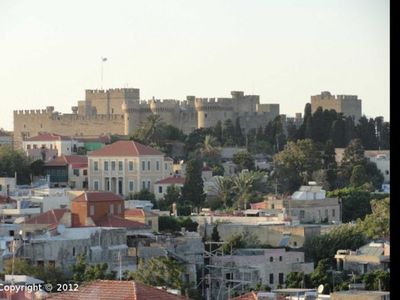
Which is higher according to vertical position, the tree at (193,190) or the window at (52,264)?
the tree at (193,190)

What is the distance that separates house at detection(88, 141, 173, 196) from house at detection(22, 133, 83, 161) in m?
2.47

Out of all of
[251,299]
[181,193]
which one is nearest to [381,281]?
[251,299]

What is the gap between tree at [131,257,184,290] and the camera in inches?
352

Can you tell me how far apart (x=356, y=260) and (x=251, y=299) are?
5742mm

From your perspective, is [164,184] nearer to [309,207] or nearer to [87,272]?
[309,207]

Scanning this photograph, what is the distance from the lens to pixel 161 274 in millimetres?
9273

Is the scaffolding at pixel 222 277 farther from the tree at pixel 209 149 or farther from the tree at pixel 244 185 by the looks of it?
the tree at pixel 209 149

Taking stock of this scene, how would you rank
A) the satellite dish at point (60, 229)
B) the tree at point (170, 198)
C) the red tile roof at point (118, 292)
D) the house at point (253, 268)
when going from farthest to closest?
the tree at point (170, 198) → the satellite dish at point (60, 229) → the house at point (253, 268) → the red tile roof at point (118, 292)

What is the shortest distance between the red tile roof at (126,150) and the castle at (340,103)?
731 cm

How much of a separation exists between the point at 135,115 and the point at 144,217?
49.6ft

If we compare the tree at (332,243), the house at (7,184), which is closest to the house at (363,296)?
the tree at (332,243)

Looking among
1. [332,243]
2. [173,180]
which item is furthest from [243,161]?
[332,243]

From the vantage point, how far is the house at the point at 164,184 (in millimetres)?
20219

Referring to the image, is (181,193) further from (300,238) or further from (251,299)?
(251,299)
